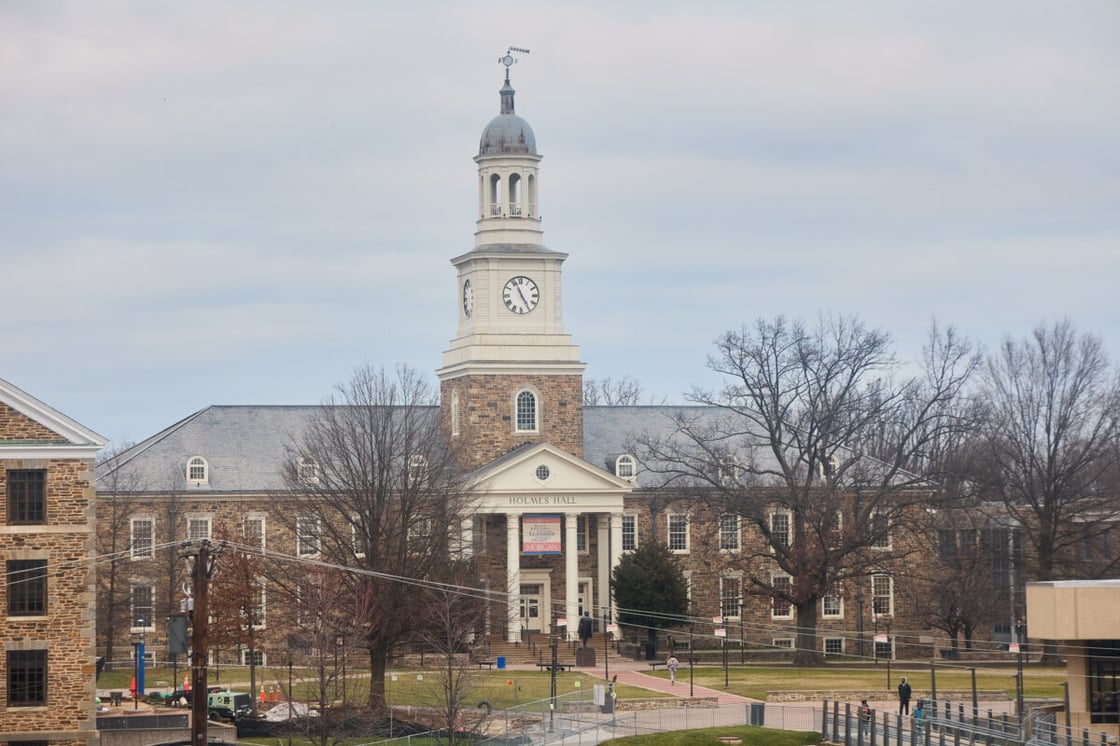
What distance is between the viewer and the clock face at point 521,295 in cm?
8769

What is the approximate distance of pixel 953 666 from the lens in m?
80.9

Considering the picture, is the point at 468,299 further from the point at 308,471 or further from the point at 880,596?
the point at 880,596

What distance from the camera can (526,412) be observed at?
87.4m

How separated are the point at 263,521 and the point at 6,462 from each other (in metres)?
31.8

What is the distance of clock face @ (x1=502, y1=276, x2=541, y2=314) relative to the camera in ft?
288

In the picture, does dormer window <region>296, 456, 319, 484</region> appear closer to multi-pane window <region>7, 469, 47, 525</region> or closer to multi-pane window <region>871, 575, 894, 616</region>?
multi-pane window <region>7, 469, 47, 525</region>

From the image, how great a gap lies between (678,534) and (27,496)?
3918 centimetres

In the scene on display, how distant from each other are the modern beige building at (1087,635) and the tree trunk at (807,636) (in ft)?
83.2

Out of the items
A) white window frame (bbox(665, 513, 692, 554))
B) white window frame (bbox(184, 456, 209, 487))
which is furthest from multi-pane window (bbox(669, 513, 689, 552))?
white window frame (bbox(184, 456, 209, 487))

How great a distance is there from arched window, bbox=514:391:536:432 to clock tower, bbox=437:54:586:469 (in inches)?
1.6

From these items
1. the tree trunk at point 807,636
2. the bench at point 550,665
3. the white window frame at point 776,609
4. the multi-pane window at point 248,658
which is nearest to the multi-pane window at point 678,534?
the white window frame at point 776,609

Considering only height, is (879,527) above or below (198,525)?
below

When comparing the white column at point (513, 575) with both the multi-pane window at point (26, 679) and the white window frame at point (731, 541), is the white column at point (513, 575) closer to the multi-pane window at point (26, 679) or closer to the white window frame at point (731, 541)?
the white window frame at point (731, 541)

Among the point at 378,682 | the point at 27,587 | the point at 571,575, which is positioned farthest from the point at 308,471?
the point at 27,587
